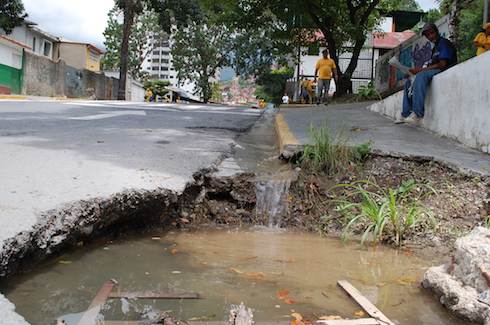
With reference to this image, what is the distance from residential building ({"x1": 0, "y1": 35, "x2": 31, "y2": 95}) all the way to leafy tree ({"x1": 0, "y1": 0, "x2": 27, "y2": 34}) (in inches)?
23.6

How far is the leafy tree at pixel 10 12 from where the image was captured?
69.0 ft

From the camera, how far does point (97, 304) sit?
91.7 inches

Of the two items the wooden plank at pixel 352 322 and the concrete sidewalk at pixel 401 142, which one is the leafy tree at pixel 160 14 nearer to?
the concrete sidewalk at pixel 401 142

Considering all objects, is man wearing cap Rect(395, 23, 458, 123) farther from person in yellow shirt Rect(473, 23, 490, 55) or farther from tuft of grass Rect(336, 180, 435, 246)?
tuft of grass Rect(336, 180, 435, 246)

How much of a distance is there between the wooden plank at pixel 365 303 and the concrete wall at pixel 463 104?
11.0 ft

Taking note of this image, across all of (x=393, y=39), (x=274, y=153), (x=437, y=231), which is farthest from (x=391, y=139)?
(x=393, y=39)

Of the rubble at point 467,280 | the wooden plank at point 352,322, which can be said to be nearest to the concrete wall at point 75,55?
the rubble at point 467,280

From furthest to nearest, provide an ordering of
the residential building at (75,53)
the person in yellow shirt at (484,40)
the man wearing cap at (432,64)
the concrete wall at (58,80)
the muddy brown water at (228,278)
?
the residential building at (75,53), the concrete wall at (58,80), the man wearing cap at (432,64), the person in yellow shirt at (484,40), the muddy brown water at (228,278)

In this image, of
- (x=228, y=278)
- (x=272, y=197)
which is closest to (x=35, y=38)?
(x=272, y=197)

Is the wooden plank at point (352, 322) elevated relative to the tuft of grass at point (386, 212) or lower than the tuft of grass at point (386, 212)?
lower

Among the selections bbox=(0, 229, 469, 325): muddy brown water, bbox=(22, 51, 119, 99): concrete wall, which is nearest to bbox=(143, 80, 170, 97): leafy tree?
bbox=(22, 51, 119, 99): concrete wall

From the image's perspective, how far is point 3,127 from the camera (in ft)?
21.2

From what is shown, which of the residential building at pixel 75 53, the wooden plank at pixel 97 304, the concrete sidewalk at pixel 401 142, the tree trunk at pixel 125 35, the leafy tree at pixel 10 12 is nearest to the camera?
the wooden plank at pixel 97 304

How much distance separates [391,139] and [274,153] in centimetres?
140
